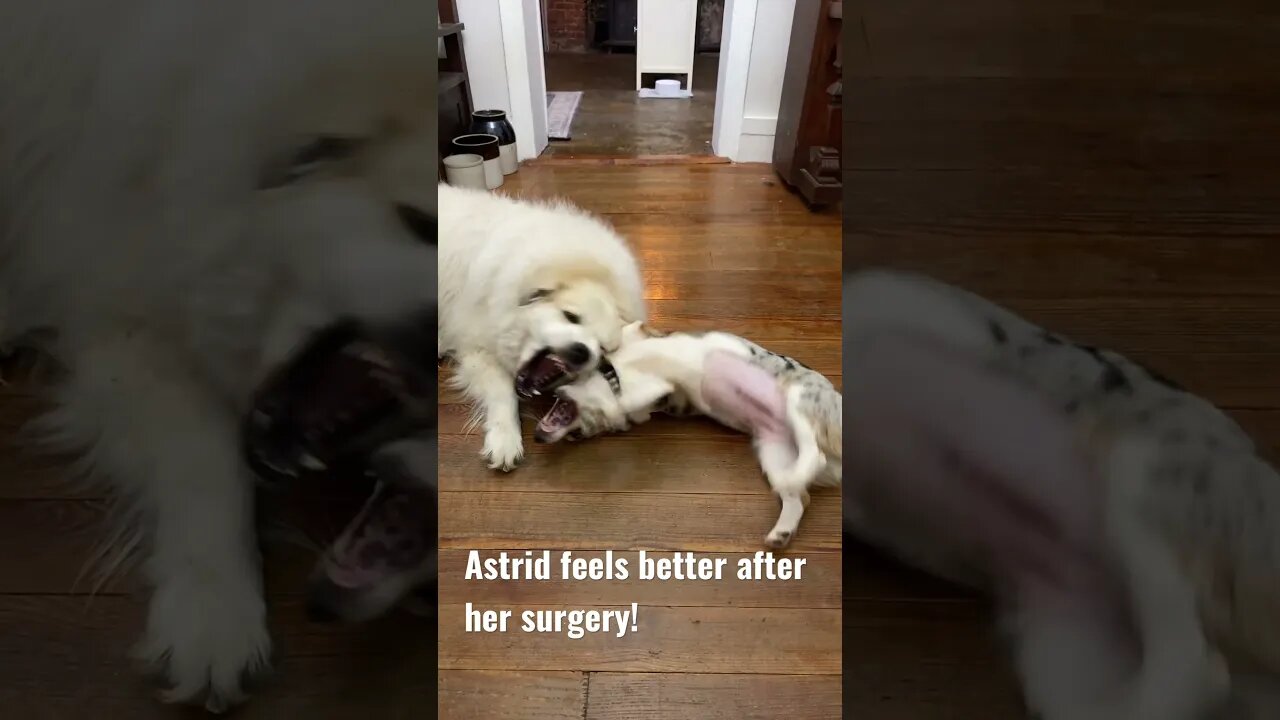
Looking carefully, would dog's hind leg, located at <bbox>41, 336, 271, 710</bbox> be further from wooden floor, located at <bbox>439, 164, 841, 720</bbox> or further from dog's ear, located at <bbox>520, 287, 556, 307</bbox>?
dog's ear, located at <bbox>520, 287, 556, 307</bbox>

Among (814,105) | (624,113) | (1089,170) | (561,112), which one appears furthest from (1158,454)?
(624,113)

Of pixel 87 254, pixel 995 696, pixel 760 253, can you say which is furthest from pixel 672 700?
pixel 760 253

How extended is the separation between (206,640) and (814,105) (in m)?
1.63

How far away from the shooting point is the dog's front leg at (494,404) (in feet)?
2.86

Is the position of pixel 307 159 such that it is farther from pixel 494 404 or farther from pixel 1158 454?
pixel 494 404

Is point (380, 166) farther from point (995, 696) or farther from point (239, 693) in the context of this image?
point (995, 696)

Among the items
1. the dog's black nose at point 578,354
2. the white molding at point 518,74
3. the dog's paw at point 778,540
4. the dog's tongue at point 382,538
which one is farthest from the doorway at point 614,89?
the dog's tongue at point 382,538

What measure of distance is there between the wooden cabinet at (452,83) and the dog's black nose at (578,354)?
0.70m

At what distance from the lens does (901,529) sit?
48 centimetres

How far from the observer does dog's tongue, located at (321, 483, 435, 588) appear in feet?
1.39

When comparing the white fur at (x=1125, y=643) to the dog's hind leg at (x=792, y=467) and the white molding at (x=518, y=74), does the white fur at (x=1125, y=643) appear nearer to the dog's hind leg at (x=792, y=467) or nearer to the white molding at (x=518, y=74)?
the dog's hind leg at (x=792, y=467)

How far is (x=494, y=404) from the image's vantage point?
961 mm

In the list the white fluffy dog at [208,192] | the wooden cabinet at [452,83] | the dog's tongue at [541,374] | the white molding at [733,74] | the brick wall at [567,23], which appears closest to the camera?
the white fluffy dog at [208,192]

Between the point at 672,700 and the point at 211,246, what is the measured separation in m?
0.51
